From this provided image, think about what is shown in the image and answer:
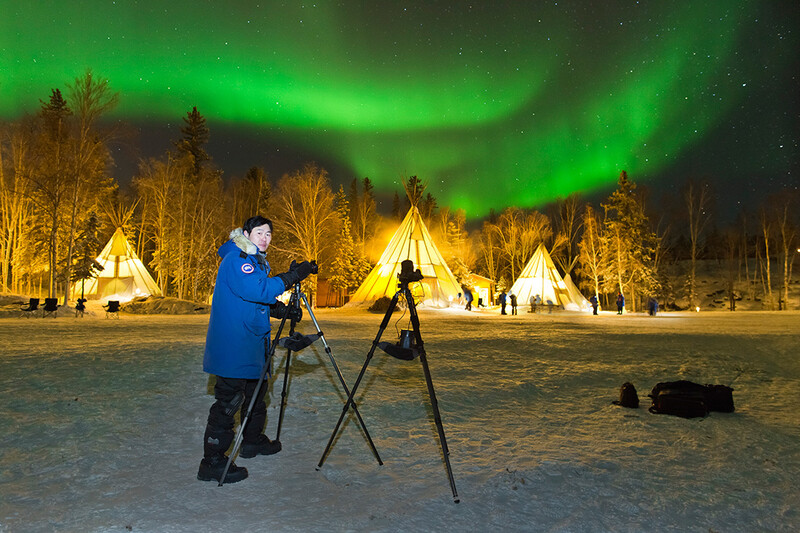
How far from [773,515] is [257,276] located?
378 cm

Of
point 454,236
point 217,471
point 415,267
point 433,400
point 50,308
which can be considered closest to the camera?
point 433,400

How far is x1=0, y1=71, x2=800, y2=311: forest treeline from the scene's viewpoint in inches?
794

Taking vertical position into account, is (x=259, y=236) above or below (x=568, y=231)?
below

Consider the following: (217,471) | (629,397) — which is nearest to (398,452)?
(217,471)

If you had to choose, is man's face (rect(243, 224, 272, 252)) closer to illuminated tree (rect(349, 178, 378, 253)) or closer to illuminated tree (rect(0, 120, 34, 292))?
illuminated tree (rect(0, 120, 34, 292))

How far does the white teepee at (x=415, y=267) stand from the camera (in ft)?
81.0


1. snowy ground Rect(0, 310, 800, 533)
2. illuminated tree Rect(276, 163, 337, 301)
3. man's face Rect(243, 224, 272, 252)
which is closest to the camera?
snowy ground Rect(0, 310, 800, 533)

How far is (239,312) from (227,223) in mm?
35059

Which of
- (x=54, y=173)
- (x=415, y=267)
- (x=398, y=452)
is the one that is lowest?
(x=398, y=452)

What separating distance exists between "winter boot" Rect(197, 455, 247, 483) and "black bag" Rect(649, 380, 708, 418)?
15.6 ft

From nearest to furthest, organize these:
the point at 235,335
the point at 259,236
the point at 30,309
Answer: the point at 235,335
the point at 259,236
the point at 30,309

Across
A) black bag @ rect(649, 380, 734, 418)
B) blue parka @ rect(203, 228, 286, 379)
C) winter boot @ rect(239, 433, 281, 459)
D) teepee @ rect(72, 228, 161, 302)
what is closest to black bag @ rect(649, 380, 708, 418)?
black bag @ rect(649, 380, 734, 418)

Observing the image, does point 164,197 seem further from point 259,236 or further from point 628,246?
point 628,246

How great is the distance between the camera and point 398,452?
4059mm
